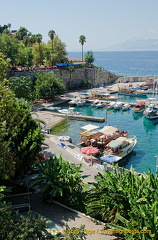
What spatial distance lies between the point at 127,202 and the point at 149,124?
118 feet

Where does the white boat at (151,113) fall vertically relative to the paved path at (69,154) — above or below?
above

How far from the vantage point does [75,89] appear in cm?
7588

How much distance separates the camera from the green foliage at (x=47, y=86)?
192ft

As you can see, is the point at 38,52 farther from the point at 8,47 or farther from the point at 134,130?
the point at 134,130

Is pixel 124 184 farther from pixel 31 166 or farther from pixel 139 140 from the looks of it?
pixel 139 140

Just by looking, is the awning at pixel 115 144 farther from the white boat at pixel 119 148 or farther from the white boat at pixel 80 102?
the white boat at pixel 80 102

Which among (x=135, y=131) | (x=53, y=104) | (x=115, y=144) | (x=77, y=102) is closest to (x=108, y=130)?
(x=115, y=144)

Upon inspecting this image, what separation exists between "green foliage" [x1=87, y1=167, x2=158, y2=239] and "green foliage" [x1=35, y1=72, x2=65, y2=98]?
43.7 meters

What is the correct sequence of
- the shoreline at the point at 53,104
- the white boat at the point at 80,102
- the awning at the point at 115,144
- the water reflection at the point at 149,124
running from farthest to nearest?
1. the white boat at the point at 80,102
2. the shoreline at the point at 53,104
3. the water reflection at the point at 149,124
4. the awning at the point at 115,144

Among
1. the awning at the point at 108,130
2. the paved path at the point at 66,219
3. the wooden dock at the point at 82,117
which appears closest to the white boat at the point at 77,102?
the wooden dock at the point at 82,117

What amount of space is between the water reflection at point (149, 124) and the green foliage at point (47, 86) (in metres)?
21.8

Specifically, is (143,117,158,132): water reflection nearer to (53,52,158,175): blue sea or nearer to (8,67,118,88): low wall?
(53,52,158,175): blue sea

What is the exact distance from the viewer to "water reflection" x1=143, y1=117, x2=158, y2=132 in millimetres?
46766

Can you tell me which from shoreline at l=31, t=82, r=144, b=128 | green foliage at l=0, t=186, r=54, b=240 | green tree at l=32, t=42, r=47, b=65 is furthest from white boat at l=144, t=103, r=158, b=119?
green foliage at l=0, t=186, r=54, b=240
